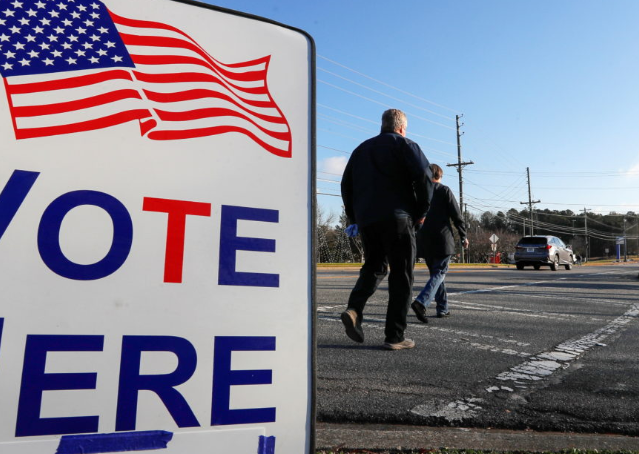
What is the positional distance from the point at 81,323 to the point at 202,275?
28 cm

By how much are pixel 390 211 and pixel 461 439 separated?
173cm

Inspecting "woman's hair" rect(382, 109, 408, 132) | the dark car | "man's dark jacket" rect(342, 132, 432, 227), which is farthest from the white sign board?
the dark car

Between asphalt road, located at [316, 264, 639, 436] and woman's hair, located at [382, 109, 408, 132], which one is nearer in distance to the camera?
asphalt road, located at [316, 264, 639, 436]

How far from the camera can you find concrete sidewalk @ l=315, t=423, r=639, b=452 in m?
1.83

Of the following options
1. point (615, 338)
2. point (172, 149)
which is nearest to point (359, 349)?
point (615, 338)

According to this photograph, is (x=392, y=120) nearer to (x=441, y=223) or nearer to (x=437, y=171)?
(x=437, y=171)

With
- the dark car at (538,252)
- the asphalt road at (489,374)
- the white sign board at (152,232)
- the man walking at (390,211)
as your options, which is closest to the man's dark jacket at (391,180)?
the man walking at (390,211)

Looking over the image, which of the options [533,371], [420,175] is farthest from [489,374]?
[420,175]

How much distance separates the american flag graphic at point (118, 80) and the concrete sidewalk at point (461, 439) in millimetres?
1224

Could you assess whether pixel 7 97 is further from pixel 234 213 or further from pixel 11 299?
pixel 234 213

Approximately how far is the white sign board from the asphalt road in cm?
117

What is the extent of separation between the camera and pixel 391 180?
133 inches

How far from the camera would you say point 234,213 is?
3.94 feet

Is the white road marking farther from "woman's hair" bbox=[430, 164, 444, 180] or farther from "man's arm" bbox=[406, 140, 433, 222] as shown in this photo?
"woman's hair" bbox=[430, 164, 444, 180]
